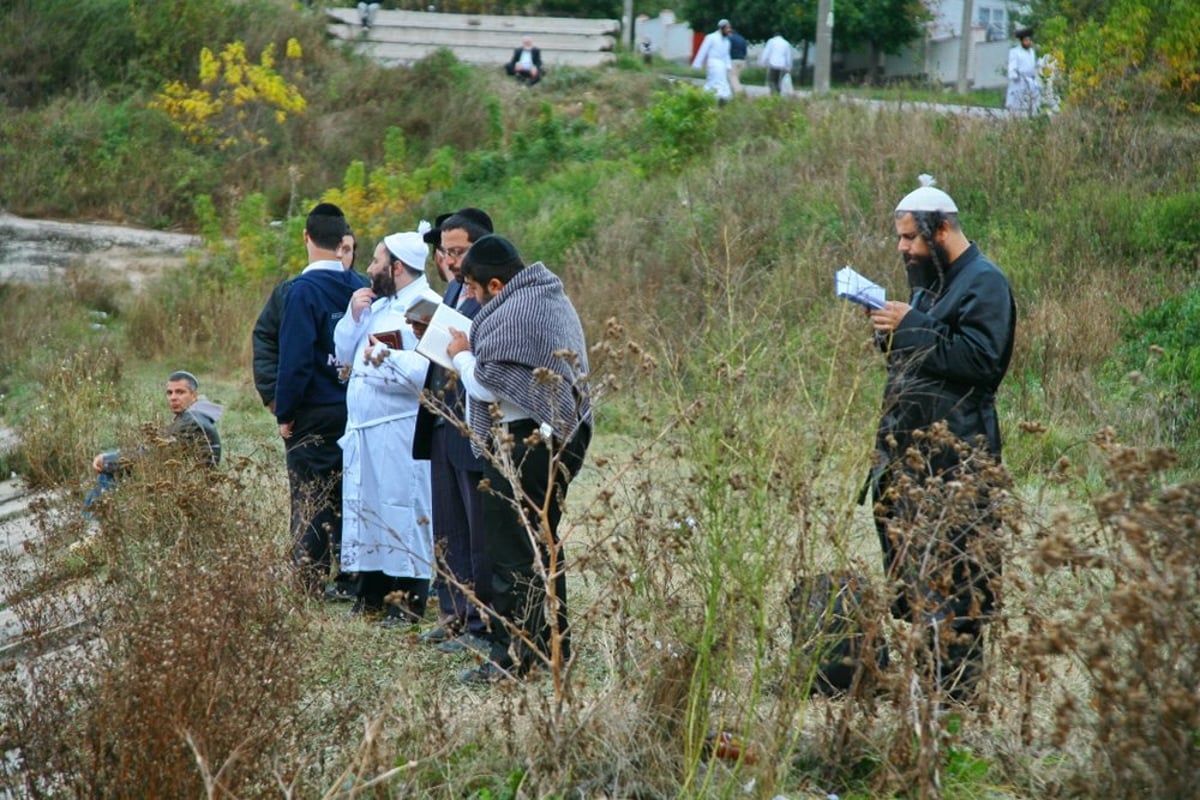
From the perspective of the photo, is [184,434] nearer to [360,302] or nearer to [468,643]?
[360,302]

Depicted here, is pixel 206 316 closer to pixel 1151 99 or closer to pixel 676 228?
pixel 676 228

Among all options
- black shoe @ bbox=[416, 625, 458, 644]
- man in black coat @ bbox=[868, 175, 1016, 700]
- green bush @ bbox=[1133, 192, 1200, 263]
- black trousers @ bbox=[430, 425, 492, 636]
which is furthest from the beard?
green bush @ bbox=[1133, 192, 1200, 263]

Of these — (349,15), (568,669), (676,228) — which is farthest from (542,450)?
(349,15)

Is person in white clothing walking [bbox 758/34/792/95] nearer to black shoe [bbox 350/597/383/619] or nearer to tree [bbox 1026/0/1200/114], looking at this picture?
tree [bbox 1026/0/1200/114]

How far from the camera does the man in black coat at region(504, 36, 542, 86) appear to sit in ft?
98.0

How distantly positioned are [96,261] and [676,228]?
9.74 meters

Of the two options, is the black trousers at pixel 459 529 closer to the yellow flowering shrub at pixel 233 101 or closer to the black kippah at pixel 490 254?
the black kippah at pixel 490 254

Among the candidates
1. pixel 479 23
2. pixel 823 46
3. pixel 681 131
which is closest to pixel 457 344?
pixel 681 131

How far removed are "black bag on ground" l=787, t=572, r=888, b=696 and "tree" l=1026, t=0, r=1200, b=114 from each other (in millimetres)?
12543

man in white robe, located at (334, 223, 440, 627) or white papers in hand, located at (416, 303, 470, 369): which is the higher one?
white papers in hand, located at (416, 303, 470, 369)

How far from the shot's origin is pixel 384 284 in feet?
25.1

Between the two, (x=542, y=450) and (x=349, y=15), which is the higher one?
(x=349, y=15)

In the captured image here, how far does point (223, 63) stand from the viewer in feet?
92.3

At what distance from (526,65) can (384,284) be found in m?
23.0
